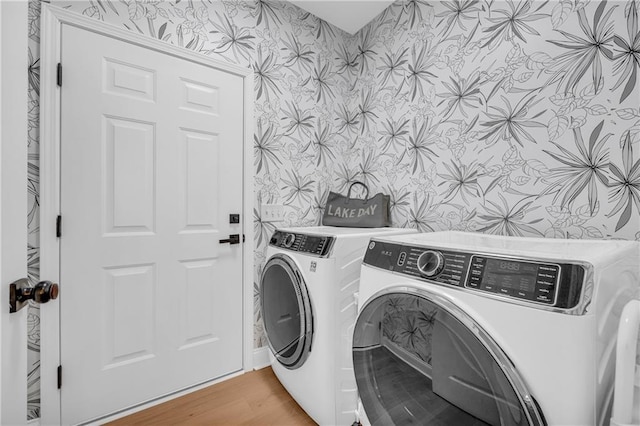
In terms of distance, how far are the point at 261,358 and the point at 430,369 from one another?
4.58 ft

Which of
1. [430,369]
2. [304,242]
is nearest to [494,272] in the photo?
[430,369]

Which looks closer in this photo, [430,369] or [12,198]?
[12,198]

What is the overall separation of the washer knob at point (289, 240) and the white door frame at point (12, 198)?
3.51 ft

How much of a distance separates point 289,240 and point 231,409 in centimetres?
97

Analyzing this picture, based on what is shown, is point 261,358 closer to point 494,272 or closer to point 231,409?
point 231,409

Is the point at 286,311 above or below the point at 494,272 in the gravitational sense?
below

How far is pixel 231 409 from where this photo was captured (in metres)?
1.55

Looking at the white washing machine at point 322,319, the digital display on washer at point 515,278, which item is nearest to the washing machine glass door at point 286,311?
the white washing machine at point 322,319

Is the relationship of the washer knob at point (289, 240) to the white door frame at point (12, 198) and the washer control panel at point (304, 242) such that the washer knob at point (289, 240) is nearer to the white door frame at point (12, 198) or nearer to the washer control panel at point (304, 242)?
the washer control panel at point (304, 242)

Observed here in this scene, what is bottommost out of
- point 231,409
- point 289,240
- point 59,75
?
point 231,409

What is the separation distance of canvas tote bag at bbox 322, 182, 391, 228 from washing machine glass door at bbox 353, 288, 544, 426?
97cm

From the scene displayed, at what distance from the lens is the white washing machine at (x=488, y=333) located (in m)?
0.61

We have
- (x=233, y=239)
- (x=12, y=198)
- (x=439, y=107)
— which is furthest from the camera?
(x=233, y=239)

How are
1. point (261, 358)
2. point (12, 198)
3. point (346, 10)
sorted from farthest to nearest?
1. point (346, 10)
2. point (261, 358)
3. point (12, 198)
